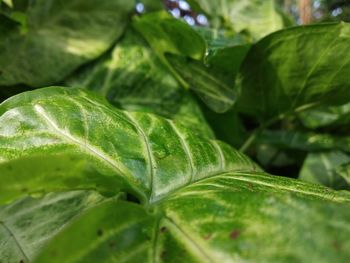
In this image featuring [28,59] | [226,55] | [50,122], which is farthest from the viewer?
[28,59]

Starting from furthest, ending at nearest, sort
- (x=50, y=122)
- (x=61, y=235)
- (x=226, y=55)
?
(x=226, y=55)
(x=50, y=122)
(x=61, y=235)

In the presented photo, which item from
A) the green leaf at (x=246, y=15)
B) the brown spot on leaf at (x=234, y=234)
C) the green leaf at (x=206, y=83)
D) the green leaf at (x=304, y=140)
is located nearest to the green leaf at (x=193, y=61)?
the green leaf at (x=206, y=83)

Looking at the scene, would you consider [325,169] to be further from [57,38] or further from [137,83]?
[57,38]

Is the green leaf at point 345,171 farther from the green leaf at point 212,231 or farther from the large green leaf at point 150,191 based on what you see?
the green leaf at point 212,231

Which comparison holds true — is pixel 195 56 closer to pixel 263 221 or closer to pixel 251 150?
pixel 251 150

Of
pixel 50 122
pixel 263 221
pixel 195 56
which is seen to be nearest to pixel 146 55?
pixel 195 56

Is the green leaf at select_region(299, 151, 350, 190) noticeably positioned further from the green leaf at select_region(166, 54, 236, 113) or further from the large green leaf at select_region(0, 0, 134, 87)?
the large green leaf at select_region(0, 0, 134, 87)
